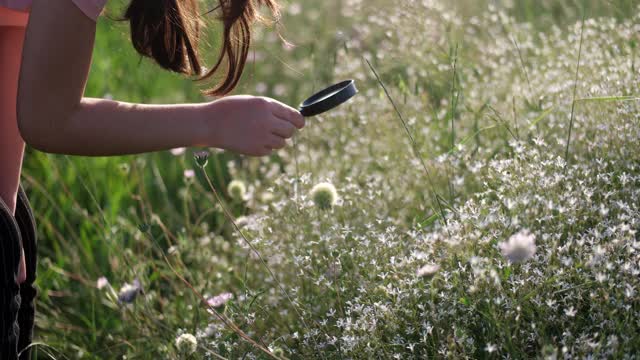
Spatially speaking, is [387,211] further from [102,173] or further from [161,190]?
[102,173]

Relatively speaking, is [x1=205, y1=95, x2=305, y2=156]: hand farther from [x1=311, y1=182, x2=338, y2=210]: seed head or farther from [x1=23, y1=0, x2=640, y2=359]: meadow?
[x1=311, y1=182, x2=338, y2=210]: seed head

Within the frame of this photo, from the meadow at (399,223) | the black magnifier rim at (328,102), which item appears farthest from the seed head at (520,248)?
the black magnifier rim at (328,102)

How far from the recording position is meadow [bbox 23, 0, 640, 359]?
1.91 m

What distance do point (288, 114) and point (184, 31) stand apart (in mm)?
327

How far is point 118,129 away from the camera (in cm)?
175

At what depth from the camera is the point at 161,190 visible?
3.73m

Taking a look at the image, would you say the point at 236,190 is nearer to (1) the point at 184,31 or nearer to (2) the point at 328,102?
(1) the point at 184,31

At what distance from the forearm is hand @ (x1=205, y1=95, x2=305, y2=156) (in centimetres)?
3

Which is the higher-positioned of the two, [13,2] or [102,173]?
[13,2]

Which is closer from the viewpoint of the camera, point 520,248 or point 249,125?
point 520,248

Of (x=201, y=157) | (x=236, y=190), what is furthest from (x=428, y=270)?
(x=236, y=190)

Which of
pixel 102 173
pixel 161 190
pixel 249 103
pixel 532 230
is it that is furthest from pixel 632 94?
pixel 102 173

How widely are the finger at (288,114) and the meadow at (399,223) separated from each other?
34cm

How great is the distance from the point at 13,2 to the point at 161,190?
77.3 inches
